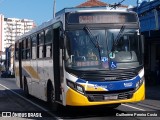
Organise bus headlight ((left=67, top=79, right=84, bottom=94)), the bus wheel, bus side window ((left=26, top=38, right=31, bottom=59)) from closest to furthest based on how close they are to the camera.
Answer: bus headlight ((left=67, top=79, right=84, bottom=94)), the bus wheel, bus side window ((left=26, top=38, right=31, bottom=59))

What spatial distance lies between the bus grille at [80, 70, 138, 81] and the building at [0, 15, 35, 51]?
145240 mm

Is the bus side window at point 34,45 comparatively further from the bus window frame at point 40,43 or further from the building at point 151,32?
the building at point 151,32

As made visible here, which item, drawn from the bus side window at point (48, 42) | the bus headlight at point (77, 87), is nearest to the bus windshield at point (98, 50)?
the bus headlight at point (77, 87)

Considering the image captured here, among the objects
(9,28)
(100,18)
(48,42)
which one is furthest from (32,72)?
Result: (9,28)

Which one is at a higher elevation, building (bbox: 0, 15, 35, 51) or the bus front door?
building (bbox: 0, 15, 35, 51)

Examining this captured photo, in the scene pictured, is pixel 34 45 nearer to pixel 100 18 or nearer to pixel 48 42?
pixel 48 42

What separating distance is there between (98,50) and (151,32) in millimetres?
18365

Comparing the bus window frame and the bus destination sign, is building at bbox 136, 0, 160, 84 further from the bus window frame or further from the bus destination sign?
the bus destination sign

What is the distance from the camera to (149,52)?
33656mm

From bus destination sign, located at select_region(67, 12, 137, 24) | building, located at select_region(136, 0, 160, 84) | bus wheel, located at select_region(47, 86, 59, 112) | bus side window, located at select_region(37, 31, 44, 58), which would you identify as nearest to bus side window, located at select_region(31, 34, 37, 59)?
bus side window, located at select_region(37, 31, 44, 58)

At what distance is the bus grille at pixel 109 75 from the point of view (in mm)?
11461

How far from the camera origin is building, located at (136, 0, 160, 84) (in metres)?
27.1

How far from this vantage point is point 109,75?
1155 centimetres

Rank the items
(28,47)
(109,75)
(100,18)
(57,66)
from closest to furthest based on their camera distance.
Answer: (109,75) < (100,18) < (57,66) < (28,47)
